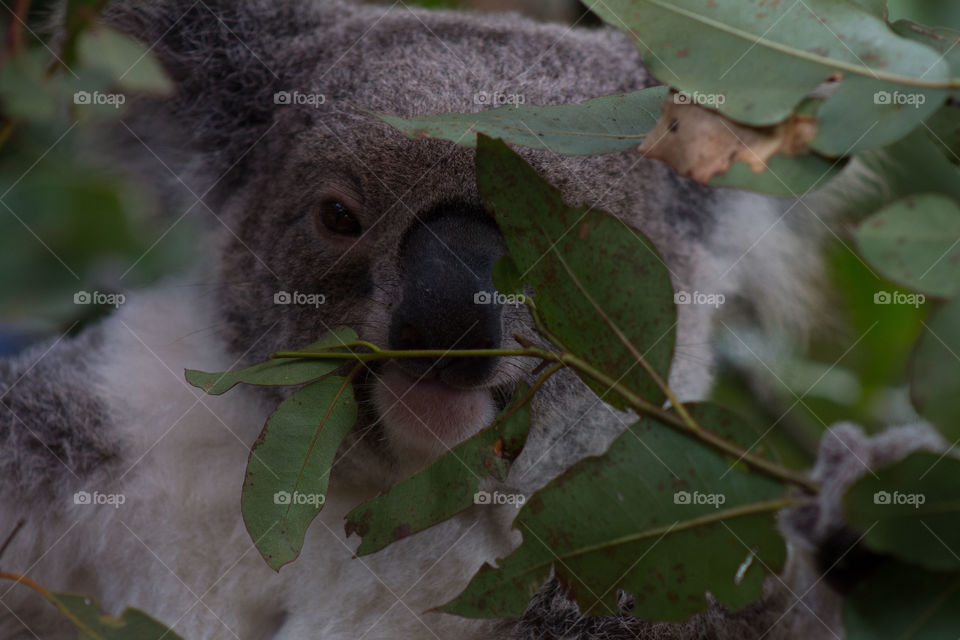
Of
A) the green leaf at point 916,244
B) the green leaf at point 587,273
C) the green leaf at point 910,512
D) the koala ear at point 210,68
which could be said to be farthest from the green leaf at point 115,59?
the green leaf at point 910,512

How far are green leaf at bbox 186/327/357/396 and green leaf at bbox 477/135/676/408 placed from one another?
0.30m

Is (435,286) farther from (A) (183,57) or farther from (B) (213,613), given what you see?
(A) (183,57)

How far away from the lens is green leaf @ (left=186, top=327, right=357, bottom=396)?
1.24m

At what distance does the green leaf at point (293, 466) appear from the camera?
121cm

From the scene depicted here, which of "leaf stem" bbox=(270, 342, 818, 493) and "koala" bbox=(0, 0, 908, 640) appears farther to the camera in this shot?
"koala" bbox=(0, 0, 908, 640)

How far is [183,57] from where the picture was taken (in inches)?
85.7

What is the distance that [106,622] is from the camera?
1110 millimetres

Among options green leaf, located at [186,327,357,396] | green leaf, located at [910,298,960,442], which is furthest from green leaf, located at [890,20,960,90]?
green leaf, located at [186,327,357,396]

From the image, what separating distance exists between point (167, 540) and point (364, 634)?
46 cm

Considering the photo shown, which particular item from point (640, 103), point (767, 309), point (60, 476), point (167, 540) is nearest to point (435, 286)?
point (640, 103)
